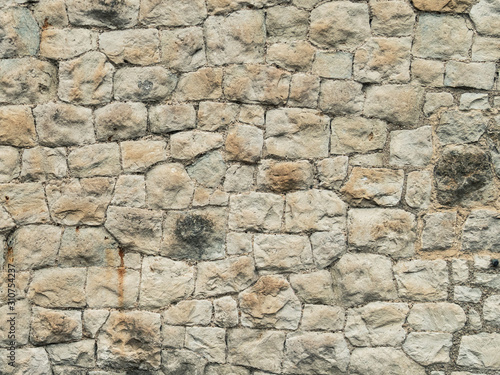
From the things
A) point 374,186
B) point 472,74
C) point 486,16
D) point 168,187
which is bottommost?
point 168,187

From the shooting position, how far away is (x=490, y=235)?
3.04 meters

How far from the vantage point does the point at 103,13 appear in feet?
10.1

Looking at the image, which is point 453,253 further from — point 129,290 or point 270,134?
point 129,290

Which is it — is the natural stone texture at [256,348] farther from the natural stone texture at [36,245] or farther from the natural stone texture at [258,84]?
the natural stone texture at [258,84]

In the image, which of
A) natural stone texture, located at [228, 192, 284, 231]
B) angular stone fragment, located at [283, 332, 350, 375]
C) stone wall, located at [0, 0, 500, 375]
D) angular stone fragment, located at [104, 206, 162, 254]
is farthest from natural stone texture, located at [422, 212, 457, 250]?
angular stone fragment, located at [104, 206, 162, 254]

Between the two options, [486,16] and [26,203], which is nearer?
[486,16]

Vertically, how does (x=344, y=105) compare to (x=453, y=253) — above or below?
above

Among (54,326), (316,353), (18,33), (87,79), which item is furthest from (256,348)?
(18,33)

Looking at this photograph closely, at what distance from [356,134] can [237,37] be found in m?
0.85

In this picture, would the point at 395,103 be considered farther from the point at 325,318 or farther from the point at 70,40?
the point at 70,40

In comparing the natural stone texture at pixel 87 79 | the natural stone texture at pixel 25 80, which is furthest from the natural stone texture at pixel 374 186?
the natural stone texture at pixel 25 80

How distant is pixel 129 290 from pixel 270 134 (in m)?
1.19

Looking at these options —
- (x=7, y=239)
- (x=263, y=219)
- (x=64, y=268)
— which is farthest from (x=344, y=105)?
(x=7, y=239)

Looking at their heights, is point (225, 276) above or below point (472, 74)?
below
